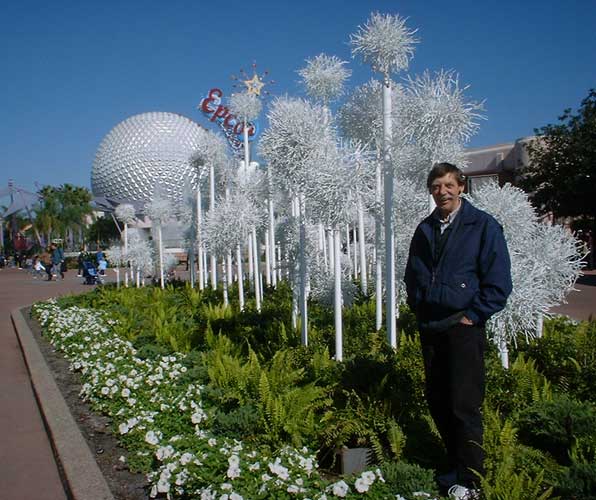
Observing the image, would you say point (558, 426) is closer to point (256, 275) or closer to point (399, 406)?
point (399, 406)

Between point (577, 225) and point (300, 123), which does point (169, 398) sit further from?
point (577, 225)

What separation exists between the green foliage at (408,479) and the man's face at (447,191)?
1.57m

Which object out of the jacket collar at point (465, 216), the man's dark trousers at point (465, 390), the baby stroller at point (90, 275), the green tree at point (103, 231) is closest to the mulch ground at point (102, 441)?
the man's dark trousers at point (465, 390)

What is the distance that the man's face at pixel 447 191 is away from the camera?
3.41 metres

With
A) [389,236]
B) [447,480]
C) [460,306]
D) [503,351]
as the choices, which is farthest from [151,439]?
[503,351]

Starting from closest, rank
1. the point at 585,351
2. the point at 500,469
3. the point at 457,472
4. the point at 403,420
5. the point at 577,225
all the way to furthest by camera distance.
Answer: the point at 500,469 < the point at 457,472 < the point at 403,420 < the point at 585,351 < the point at 577,225

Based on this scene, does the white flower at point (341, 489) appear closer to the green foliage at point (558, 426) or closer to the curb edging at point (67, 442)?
the green foliage at point (558, 426)

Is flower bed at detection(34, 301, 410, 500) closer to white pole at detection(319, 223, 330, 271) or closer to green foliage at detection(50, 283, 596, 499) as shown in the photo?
green foliage at detection(50, 283, 596, 499)

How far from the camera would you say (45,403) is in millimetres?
6133

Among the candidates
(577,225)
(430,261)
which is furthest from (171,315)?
(577,225)

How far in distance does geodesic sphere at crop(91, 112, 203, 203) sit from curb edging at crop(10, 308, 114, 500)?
3459 cm

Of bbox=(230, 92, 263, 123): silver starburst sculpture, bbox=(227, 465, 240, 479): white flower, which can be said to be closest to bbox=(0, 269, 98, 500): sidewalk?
bbox=(227, 465, 240, 479): white flower

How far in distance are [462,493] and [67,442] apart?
336 centimetres

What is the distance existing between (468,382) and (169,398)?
2.94 m
